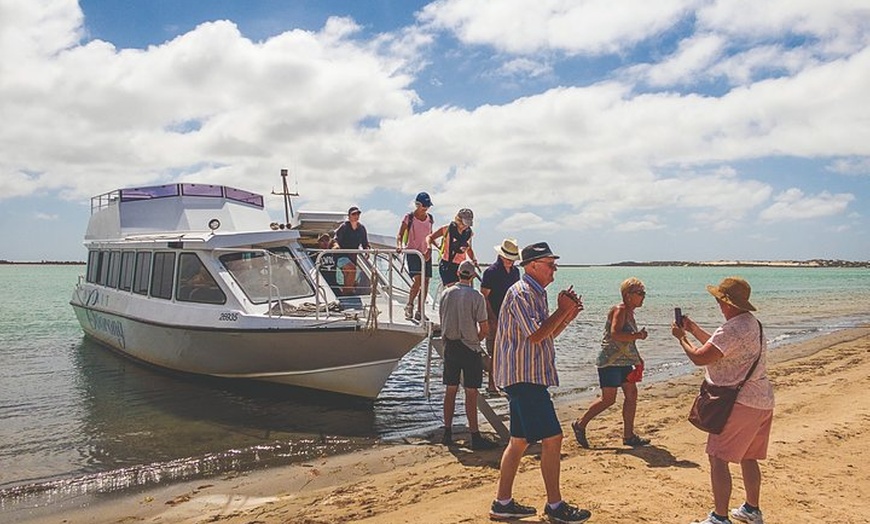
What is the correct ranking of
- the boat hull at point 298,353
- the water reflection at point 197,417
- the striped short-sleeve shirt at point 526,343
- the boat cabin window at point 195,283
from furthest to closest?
1. the boat cabin window at point 195,283
2. the boat hull at point 298,353
3. the water reflection at point 197,417
4. the striped short-sleeve shirt at point 526,343

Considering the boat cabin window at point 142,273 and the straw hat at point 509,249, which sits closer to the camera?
the straw hat at point 509,249

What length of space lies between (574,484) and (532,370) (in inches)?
66.4

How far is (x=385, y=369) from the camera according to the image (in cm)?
958

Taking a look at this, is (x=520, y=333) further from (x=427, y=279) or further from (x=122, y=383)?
(x=122, y=383)

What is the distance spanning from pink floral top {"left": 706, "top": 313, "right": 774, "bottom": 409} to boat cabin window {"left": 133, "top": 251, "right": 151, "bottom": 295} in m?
11.2

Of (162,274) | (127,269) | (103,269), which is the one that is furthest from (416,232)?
(103,269)

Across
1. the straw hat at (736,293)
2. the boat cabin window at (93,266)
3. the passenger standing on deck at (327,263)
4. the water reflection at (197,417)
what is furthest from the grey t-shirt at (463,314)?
the boat cabin window at (93,266)

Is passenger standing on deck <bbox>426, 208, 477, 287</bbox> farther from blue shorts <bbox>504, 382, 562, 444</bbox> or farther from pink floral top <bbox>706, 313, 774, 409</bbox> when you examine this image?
pink floral top <bbox>706, 313, 774, 409</bbox>

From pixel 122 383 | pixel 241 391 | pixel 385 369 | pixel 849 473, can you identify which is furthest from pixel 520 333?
pixel 122 383

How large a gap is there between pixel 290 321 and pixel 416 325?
1.90 meters

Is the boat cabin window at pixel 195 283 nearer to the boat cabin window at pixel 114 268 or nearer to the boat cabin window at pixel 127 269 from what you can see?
the boat cabin window at pixel 127 269

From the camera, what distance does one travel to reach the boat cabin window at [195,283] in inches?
417

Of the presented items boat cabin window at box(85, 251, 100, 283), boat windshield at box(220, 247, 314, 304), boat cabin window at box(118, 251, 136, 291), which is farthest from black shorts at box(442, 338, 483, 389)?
boat cabin window at box(85, 251, 100, 283)

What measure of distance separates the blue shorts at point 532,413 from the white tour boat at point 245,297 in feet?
13.5
